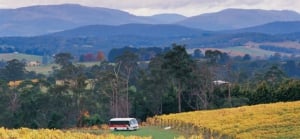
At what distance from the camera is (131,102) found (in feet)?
317

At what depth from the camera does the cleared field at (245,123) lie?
37.1 m

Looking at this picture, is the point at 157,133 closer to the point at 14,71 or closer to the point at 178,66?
the point at 178,66

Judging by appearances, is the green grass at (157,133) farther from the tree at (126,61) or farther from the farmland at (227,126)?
the tree at (126,61)

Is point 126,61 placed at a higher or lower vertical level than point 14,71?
higher

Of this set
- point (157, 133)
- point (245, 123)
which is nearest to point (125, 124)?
point (157, 133)

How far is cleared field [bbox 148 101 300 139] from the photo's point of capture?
3710 centimetres

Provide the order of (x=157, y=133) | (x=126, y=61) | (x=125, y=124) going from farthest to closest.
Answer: (x=126, y=61), (x=125, y=124), (x=157, y=133)

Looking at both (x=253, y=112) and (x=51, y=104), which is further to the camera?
(x=51, y=104)

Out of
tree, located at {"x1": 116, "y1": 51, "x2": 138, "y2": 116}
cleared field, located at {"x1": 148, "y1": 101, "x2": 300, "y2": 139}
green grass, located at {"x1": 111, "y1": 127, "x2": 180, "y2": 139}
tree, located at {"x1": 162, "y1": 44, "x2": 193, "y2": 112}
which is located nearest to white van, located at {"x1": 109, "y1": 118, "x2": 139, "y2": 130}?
green grass, located at {"x1": 111, "y1": 127, "x2": 180, "y2": 139}

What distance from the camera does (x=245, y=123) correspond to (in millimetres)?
41875

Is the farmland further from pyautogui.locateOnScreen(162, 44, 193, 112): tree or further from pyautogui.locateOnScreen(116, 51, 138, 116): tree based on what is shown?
pyautogui.locateOnScreen(116, 51, 138, 116): tree

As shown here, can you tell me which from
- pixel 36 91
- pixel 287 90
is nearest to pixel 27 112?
pixel 36 91

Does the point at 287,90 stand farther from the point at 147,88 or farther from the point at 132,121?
the point at 147,88

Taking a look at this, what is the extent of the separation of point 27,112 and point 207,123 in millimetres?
49331
